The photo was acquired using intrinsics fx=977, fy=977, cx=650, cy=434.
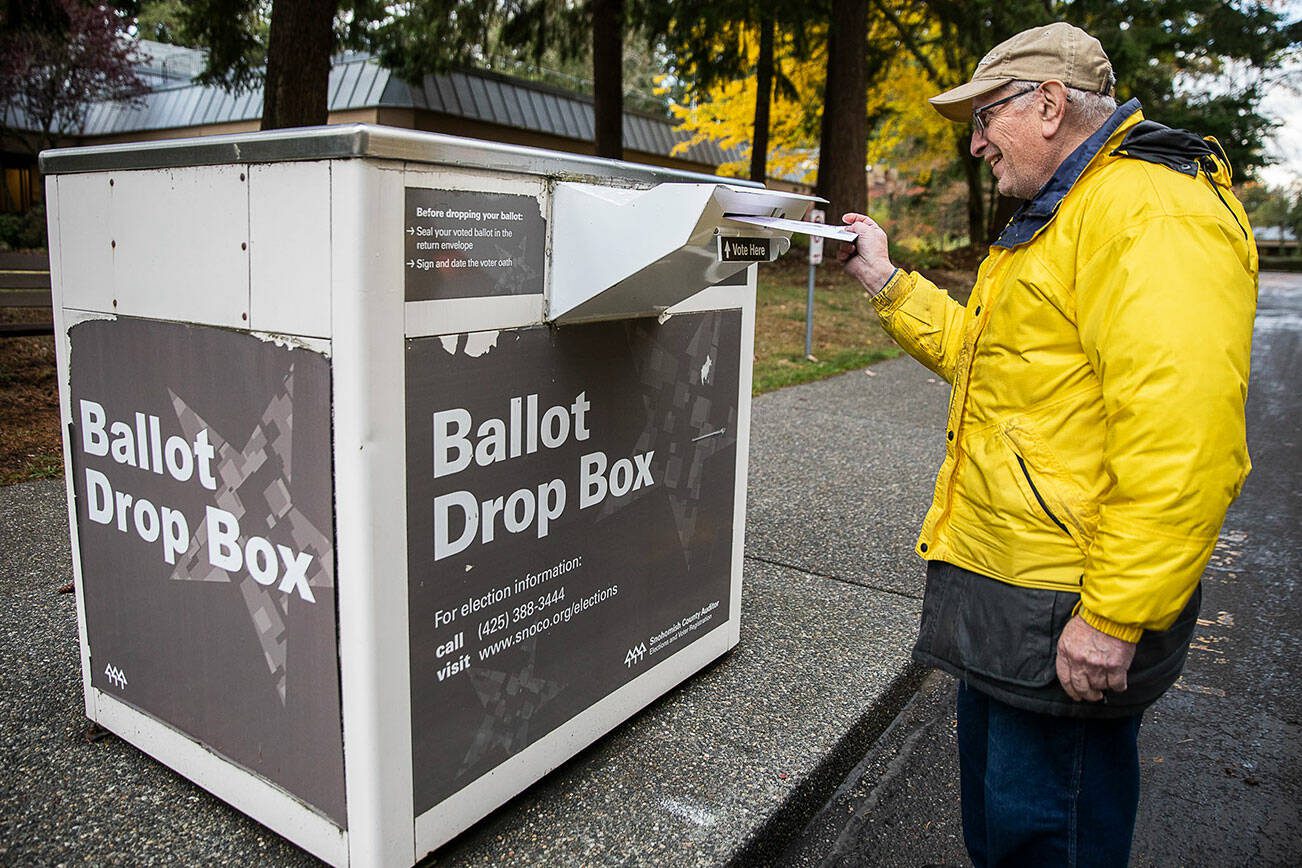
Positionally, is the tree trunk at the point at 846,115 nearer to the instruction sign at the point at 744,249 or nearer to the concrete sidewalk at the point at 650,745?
the concrete sidewalk at the point at 650,745

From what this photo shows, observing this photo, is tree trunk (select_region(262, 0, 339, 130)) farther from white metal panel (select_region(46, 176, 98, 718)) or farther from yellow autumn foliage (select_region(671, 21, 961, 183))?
yellow autumn foliage (select_region(671, 21, 961, 183))

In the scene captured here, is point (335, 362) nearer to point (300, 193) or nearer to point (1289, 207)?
point (300, 193)

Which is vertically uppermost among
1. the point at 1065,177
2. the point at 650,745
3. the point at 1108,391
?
the point at 1065,177

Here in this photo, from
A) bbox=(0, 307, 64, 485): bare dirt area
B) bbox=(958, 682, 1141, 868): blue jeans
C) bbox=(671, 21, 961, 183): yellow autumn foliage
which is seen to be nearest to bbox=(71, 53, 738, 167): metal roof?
bbox=(671, 21, 961, 183): yellow autumn foliage

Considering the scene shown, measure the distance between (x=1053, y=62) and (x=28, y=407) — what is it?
261 inches

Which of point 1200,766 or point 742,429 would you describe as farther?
point 742,429

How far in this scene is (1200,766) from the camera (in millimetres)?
3150

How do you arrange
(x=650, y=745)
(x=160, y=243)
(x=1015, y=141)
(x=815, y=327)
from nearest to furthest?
1. (x=1015, y=141)
2. (x=160, y=243)
3. (x=650, y=745)
4. (x=815, y=327)

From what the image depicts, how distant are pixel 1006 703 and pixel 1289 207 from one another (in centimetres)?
6698

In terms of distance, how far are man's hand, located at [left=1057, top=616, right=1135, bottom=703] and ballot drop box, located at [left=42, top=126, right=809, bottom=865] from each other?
112 cm

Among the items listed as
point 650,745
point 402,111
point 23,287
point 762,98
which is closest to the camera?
point 650,745

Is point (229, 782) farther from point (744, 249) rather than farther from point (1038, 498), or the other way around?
point (1038, 498)

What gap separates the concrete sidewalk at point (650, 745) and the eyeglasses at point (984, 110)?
176 centimetres

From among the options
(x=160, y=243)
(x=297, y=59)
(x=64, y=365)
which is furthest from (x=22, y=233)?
(x=160, y=243)
